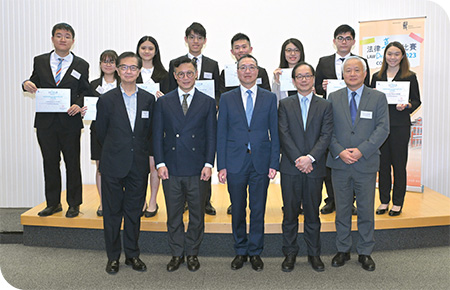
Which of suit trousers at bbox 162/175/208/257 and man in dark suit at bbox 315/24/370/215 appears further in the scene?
man in dark suit at bbox 315/24/370/215

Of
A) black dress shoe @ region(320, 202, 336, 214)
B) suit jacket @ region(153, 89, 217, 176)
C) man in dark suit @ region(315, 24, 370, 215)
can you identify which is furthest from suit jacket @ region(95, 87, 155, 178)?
black dress shoe @ region(320, 202, 336, 214)

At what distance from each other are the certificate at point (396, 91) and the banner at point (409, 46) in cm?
151

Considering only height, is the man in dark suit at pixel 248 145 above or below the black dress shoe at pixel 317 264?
above

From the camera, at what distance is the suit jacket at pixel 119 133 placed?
3164mm

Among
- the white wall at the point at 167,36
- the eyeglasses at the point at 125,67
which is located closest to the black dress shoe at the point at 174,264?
the eyeglasses at the point at 125,67

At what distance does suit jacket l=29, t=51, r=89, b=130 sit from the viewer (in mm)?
3902

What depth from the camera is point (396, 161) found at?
4008 millimetres

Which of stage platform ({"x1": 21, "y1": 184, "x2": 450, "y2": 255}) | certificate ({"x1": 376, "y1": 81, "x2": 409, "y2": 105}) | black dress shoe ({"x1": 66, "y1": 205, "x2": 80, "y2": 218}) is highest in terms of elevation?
certificate ({"x1": 376, "y1": 81, "x2": 409, "y2": 105})

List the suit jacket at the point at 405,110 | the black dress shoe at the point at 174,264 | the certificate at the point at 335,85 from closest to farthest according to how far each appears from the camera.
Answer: the black dress shoe at the point at 174,264
the certificate at the point at 335,85
the suit jacket at the point at 405,110

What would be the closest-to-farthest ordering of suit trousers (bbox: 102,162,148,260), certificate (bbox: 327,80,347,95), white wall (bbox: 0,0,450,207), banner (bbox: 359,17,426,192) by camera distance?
suit trousers (bbox: 102,162,148,260) < certificate (bbox: 327,80,347,95) < banner (bbox: 359,17,426,192) < white wall (bbox: 0,0,450,207)

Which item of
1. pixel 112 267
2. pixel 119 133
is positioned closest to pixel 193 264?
pixel 112 267

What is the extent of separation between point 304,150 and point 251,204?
658 mm

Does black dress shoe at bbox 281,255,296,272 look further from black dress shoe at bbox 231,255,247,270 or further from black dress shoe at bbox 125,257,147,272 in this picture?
black dress shoe at bbox 125,257,147,272

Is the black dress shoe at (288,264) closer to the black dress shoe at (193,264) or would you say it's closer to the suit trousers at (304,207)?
the suit trousers at (304,207)
